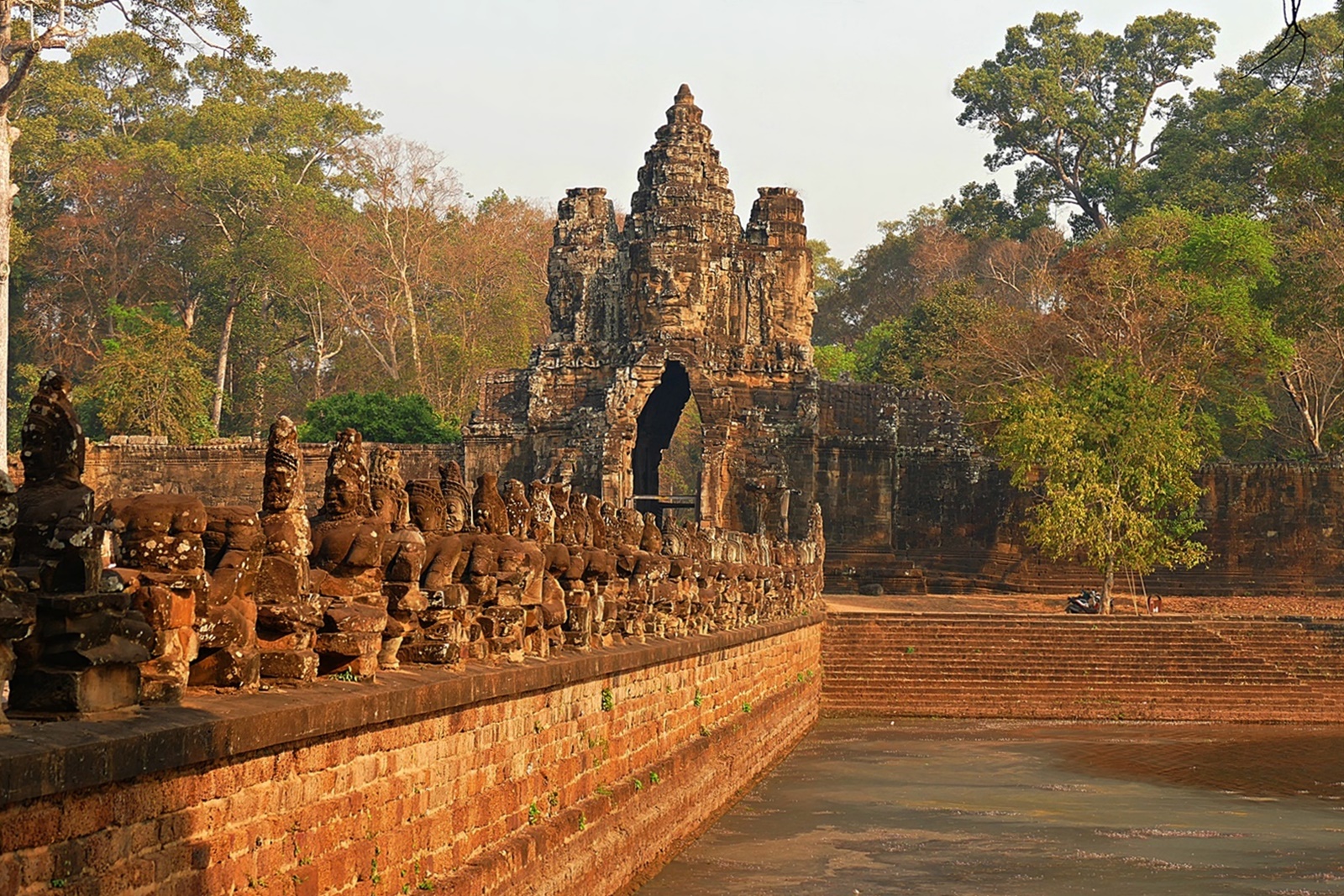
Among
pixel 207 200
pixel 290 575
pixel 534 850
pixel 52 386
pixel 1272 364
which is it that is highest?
pixel 207 200

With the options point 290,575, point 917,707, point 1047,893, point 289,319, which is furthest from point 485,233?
point 290,575

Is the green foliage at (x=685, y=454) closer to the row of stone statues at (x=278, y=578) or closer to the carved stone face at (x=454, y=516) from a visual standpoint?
the row of stone statues at (x=278, y=578)

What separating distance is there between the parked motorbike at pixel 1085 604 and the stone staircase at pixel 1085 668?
20.4 feet

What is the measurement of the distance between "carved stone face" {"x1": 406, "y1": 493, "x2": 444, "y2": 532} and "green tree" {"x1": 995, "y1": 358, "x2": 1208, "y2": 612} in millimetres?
29119

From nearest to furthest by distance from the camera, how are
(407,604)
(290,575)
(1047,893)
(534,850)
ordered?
(290,575)
(407,604)
(534,850)
(1047,893)

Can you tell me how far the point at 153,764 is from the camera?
18.2 feet

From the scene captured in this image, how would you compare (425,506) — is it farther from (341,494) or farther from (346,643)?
(346,643)

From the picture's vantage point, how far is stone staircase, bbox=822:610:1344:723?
2919 cm

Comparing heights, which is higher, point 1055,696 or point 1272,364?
point 1272,364

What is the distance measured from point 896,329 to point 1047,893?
4804 centimetres

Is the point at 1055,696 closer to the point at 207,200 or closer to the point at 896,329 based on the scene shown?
the point at 896,329

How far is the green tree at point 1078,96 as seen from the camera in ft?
236

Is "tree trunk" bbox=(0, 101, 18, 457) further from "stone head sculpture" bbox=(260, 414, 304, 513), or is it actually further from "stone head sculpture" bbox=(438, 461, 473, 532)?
"stone head sculpture" bbox=(260, 414, 304, 513)

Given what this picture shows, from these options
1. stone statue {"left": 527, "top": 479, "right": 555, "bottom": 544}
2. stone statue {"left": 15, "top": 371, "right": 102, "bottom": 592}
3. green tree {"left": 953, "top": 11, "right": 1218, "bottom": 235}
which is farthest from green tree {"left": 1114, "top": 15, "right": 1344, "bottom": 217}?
stone statue {"left": 15, "top": 371, "right": 102, "bottom": 592}
